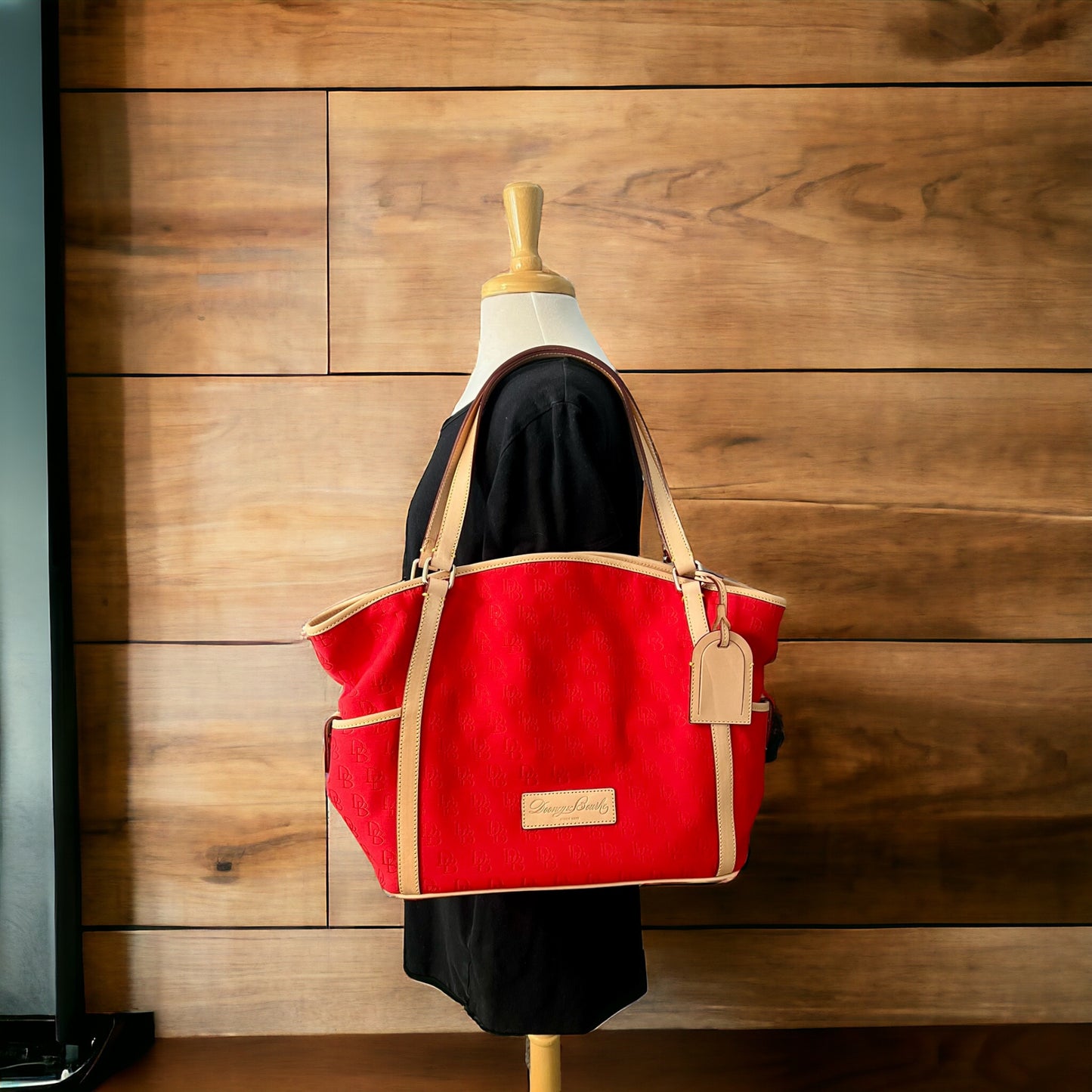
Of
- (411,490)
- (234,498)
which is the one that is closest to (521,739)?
(411,490)

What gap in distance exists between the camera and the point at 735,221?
1082mm

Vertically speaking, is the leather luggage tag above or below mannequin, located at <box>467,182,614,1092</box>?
below

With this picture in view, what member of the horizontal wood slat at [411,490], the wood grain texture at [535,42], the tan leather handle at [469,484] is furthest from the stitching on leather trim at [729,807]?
the wood grain texture at [535,42]

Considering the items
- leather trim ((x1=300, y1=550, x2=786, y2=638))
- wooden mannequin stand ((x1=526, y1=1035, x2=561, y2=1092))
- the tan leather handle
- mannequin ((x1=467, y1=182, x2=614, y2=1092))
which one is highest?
mannequin ((x1=467, y1=182, x2=614, y2=1092))

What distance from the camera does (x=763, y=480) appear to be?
1.09 metres

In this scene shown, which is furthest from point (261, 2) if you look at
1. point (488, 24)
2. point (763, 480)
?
point (763, 480)

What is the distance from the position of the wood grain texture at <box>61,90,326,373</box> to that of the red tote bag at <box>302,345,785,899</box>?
23.2 inches

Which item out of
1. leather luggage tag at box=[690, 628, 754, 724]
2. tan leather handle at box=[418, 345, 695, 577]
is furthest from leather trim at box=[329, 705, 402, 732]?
leather luggage tag at box=[690, 628, 754, 724]

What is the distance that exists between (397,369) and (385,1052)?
86 cm

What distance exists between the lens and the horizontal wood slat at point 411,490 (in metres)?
1.09

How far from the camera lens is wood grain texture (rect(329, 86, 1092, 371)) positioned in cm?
108

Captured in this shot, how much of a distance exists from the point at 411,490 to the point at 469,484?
49cm

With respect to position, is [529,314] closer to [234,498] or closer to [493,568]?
[493,568]

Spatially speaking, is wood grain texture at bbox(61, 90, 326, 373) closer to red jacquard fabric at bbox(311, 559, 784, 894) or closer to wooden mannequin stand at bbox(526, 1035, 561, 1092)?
red jacquard fabric at bbox(311, 559, 784, 894)
